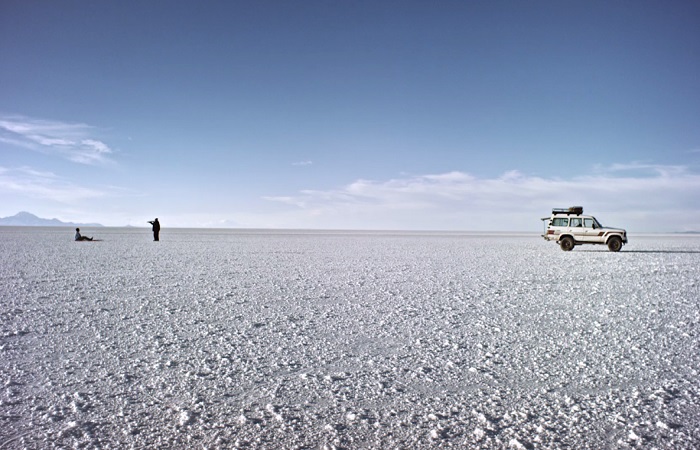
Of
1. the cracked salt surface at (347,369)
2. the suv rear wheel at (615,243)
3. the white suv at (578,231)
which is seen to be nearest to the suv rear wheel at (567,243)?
the white suv at (578,231)

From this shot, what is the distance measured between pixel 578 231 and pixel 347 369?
961 inches

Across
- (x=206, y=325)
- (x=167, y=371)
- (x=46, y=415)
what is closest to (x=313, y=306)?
(x=206, y=325)

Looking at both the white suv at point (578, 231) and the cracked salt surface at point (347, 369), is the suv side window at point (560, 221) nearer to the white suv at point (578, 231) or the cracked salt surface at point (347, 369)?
the white suv at point (578, 231)

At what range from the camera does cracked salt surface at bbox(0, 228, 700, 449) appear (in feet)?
11.4

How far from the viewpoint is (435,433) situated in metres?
3.45

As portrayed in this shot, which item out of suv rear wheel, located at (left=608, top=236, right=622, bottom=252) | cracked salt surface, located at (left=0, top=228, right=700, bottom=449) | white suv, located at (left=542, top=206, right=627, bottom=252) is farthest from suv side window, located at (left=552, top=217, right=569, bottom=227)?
cracked salt surface, located at (left=0, top=228, right=700, bottom=449)

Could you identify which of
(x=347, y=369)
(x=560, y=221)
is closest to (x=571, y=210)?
(x=560, y=221)

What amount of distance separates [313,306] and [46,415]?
5.13 meters

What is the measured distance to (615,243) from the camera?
82.4ft

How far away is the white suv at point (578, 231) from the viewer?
25219 millimetres

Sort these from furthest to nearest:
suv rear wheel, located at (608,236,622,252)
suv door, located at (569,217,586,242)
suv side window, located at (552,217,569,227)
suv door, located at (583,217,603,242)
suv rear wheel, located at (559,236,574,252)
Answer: suv side window, located at (552,217,569,227)
suv rear wheel, located at (559,236,574,252)
suv door, located at (569,217,586,242)
suv door, located at (583,217,603,242)
suv rear wheel, located at (608,236,622,252)

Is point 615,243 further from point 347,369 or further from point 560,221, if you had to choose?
point 347,369

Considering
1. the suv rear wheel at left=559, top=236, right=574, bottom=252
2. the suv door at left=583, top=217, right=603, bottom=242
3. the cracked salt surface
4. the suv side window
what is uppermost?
the suv side window

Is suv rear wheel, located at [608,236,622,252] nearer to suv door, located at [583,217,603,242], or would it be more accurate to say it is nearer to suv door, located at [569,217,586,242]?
suv door, located at [583,217,603,242]
